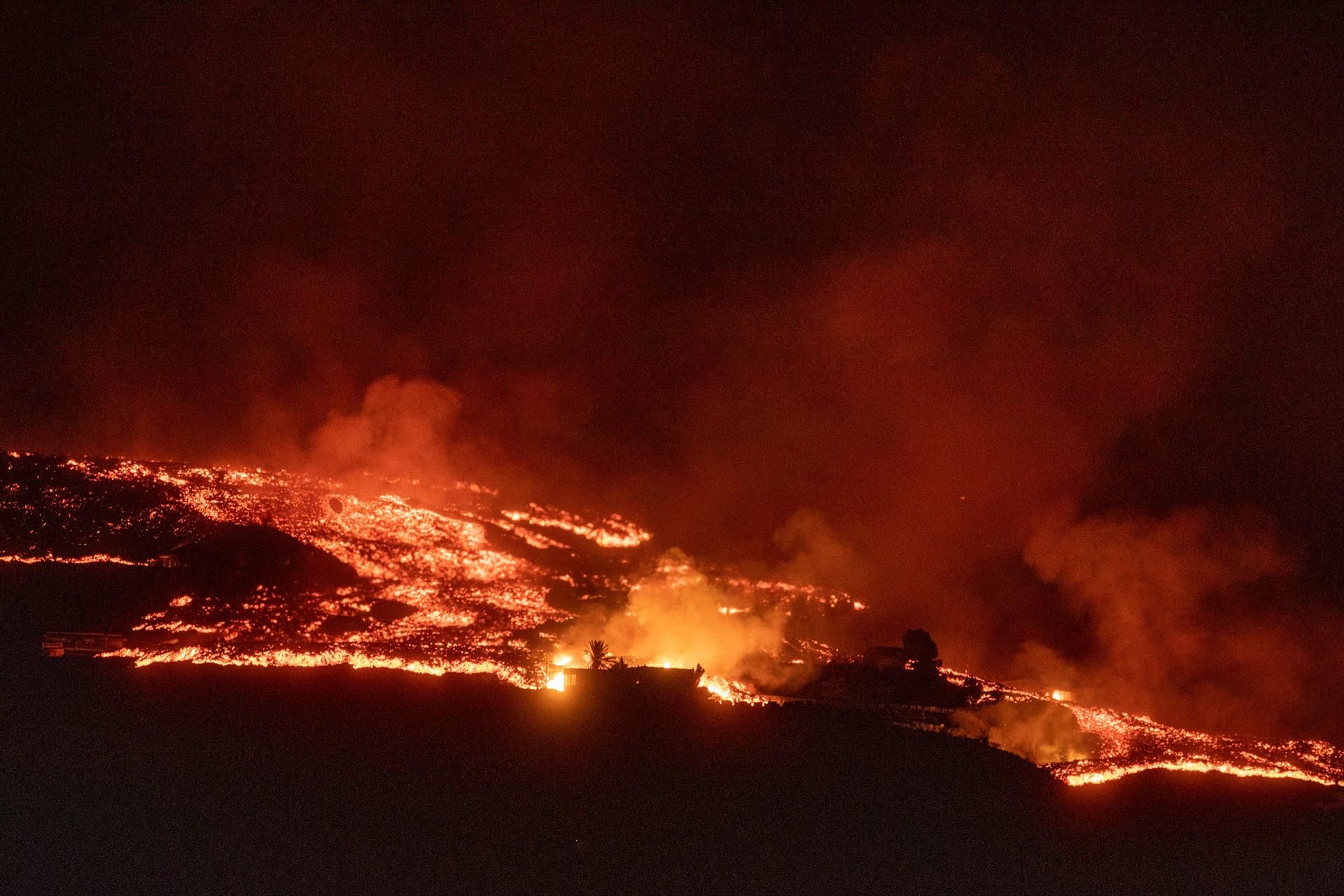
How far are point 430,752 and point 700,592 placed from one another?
776 cm

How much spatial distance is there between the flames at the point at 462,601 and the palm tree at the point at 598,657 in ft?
1.08

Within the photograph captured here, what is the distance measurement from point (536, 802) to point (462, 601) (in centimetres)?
681

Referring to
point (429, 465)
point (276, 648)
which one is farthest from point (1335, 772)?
point (429, 465)

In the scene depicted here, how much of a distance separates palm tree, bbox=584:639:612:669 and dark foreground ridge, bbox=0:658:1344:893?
4.21 ft

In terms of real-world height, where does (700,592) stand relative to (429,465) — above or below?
below

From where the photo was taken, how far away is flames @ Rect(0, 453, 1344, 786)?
14773 mm

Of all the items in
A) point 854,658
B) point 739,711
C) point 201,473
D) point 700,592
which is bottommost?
point 739,711

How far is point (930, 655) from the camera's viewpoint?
1756 cm

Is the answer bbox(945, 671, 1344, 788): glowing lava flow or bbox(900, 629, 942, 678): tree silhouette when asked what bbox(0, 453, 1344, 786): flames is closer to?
bbox(945, 671, 1344, 788): glowing lava flow

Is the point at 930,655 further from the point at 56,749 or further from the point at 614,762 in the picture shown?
the point at 56,749

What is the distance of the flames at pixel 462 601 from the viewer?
14.8 metres

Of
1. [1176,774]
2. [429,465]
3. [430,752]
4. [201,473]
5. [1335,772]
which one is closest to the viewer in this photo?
[430,752]

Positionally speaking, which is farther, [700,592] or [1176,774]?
[700,592]

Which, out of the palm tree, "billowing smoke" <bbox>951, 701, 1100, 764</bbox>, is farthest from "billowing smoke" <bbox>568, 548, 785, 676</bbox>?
"billowing smoke" <bbox>951, 701, 1100, 764</bbox>
